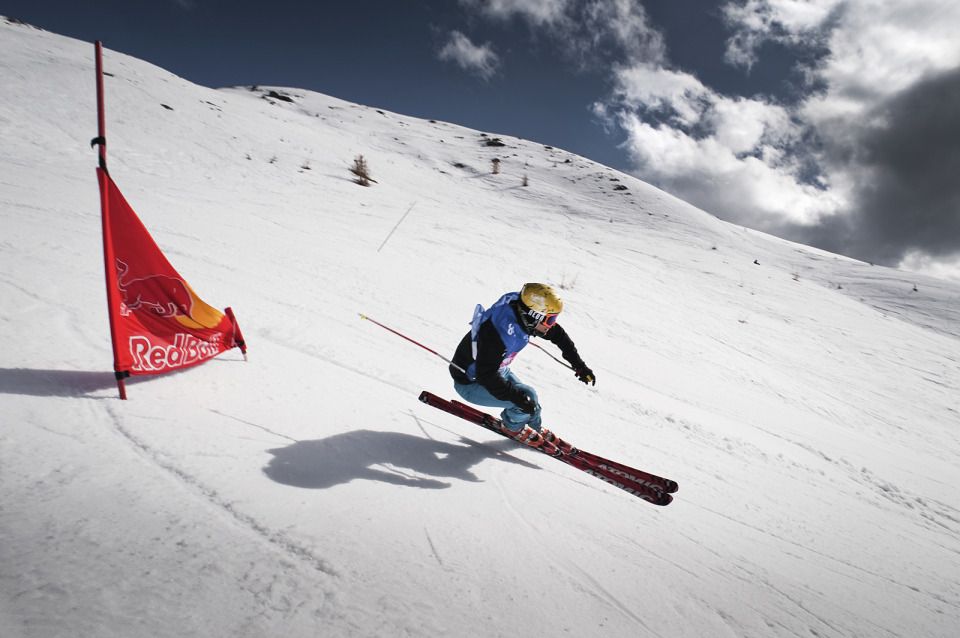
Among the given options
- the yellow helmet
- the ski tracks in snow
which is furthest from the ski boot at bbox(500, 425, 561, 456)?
the ski tracks in snow

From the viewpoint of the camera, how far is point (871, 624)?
2504 millimetres

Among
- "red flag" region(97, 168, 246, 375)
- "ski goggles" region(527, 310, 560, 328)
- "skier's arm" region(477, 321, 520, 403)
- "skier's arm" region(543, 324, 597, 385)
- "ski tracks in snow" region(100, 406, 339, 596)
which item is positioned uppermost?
"ski goggles" region(527, 310, 560, 328)

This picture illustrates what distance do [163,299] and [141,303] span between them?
15 cm

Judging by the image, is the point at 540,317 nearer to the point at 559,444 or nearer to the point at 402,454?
the point at 559,444

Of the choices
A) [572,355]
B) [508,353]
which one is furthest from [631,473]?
[508,353]

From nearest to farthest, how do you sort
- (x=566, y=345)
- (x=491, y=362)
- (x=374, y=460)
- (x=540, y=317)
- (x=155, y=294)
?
(x=374, y=460) → (x=155, y=294) → (x=491, y=362) → (x=540, y=317) → (x=566, y=345)

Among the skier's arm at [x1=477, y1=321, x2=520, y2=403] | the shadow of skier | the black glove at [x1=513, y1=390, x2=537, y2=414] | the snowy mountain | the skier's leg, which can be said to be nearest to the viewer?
the snowy mountain

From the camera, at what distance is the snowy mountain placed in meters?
1.79

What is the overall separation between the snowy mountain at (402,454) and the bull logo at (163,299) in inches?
17.5

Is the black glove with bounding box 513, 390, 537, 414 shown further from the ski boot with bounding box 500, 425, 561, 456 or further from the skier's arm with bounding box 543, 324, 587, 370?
the skier's arm with bounding box 543, 324, 587, 370

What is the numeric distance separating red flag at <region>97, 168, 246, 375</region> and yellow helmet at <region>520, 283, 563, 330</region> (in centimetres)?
269

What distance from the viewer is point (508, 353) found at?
344cm

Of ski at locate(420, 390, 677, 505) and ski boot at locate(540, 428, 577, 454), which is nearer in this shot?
ski at locate(420, 390, 677, 505)

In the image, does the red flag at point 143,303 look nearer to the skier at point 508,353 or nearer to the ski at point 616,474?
the ski at point 616,474
